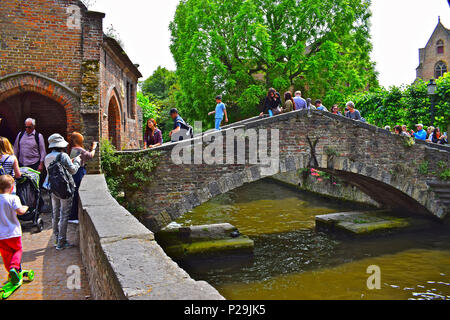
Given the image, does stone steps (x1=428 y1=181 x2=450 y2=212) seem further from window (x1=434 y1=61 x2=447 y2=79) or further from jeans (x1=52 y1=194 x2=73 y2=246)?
window (x1=434 y1=61 x2=447 y2=79)

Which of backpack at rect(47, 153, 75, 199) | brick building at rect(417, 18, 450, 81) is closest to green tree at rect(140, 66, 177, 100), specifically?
brick building at rect(417, 18, 450, 81)

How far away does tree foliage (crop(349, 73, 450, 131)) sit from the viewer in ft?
48.8

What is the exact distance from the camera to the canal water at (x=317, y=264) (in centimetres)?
788

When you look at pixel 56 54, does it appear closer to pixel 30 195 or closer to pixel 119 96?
pixel 119 96

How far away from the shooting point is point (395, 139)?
11312 mm

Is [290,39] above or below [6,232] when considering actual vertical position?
above

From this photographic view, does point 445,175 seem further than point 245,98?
No

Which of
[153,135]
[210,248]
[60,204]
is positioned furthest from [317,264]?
[60,204]

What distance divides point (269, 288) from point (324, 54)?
46.1ft

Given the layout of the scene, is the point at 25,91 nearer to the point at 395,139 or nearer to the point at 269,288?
the point at 269,288

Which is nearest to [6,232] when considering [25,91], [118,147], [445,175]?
[25,91]

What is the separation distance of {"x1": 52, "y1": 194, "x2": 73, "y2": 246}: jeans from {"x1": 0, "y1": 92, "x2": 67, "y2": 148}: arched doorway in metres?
4.76

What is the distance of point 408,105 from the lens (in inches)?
615

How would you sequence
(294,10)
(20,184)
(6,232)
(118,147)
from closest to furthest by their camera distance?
(6,232) < (20,184) < (118,147) < (294,10)
